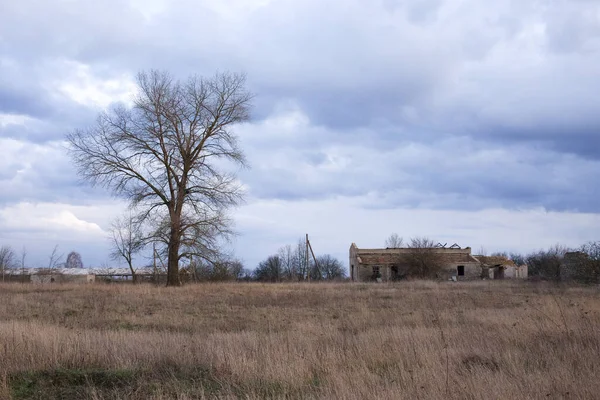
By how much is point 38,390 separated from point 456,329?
8.87 meters

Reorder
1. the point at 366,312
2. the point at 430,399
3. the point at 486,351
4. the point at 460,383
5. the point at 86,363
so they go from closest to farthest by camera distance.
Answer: the point at 430,399 < the point at 460,383 < the point at 86,363 < the point at 486,351 < the point at 366,312

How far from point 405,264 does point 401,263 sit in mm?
558

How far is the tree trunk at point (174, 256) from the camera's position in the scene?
34188 millimetres

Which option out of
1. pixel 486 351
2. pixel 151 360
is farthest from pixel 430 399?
pixel 151 360

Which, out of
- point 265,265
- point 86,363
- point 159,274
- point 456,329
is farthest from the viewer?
point 265,265

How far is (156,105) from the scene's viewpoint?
34.3m

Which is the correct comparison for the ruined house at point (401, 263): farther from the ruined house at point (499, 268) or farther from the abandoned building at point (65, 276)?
the abandoned building at point (65, 276)

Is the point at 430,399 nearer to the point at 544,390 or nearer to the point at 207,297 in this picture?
the point at 544,390

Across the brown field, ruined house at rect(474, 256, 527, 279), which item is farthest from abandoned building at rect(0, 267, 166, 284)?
ruined house at rect(474, 256, 527, 279)

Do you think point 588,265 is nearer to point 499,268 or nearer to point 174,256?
point 174,256

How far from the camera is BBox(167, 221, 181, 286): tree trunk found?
112 ft

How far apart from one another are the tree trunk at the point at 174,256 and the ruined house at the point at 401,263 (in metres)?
30.7

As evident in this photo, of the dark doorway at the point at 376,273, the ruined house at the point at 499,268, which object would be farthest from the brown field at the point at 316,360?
the ruined house at the point at 499,268

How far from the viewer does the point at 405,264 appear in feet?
202
